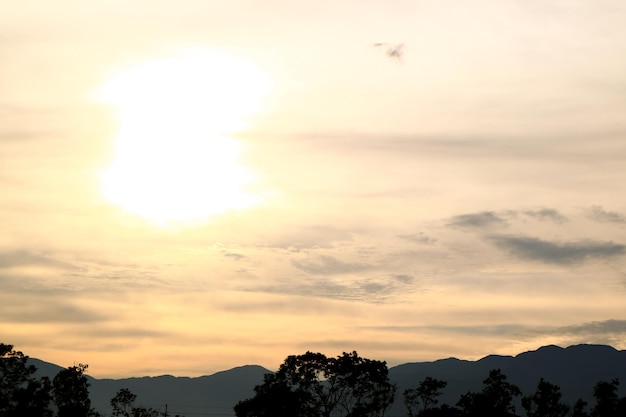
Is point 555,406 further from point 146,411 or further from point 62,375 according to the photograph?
point 62,375

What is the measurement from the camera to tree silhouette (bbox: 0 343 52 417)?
444ft

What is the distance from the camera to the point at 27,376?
14675 cm

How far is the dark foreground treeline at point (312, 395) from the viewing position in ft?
477

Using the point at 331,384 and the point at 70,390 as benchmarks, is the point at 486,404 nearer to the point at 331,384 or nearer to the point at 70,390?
the point at 331,384

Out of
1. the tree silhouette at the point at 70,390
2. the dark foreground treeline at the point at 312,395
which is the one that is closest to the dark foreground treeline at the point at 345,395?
the dark foreground treeline at the point at 312,395

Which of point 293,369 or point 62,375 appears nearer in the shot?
point 62,375

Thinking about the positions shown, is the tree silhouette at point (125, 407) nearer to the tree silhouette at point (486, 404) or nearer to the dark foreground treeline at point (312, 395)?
the dark foreground treeline at point (312, 395)

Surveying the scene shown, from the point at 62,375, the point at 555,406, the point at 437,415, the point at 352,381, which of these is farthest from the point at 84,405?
the point at 555,406

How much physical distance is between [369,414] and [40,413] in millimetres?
62381

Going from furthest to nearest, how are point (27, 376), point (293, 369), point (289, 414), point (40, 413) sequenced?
point (293, 369) → point (289, 414) → point (27, 376) → point (40, 413)

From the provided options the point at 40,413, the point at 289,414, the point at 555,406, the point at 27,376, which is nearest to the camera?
the point at 40,413

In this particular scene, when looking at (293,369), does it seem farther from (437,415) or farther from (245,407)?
(437,415)

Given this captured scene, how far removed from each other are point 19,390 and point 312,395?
51.1m

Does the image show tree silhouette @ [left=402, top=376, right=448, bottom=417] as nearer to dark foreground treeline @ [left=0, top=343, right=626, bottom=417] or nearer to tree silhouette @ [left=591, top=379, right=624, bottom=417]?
dark foreground treeline @ [left=0, top=343, right=626, bottom=417]
